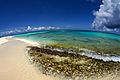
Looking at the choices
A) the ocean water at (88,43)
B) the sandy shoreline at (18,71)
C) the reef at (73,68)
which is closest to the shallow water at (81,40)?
the ocean water at (88,43)

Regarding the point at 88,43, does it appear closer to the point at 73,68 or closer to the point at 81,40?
the point at 81,40

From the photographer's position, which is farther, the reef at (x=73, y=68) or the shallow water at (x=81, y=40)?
the shallow water at (x=81, y=40)

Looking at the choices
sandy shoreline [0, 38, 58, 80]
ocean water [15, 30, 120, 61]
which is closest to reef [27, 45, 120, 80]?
sandy shoreline [0, 38, 58, 80]

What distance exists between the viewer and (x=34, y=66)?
14195 millimetres

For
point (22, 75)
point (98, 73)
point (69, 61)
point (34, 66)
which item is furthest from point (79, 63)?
point (22, 75)

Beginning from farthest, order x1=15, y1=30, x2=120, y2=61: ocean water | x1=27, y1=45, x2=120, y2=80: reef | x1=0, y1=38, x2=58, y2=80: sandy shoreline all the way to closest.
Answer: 1. x1=15, y1=30, x2=120, y2=61: ocean water
2. x1=27, y1=45, x2=120, y2=80: reef
3. x1=0, y1=38, x2=58, y2=80: sandy shoreline

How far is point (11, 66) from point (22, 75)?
6.98ft

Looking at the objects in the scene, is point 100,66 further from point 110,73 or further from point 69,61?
point 69,61

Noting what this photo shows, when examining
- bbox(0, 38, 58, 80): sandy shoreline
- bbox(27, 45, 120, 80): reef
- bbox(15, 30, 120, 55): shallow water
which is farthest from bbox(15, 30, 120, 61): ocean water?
bbox(0, 38, 58, 80): sandy shoreline

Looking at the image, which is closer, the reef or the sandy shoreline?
the sandy shoreline

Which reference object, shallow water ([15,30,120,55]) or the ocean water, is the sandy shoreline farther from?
shallow water ([15,30,120,55])

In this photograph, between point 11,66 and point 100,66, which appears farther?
point 100,66

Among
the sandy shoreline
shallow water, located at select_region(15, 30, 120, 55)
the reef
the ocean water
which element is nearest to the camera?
the sandy shoreline

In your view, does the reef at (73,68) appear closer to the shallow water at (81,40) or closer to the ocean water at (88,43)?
the ocean water at (88,43)
